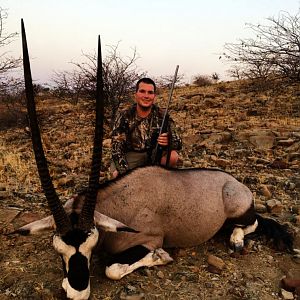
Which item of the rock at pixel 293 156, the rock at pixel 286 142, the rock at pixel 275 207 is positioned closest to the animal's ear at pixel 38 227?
the rock at pixel 275 207

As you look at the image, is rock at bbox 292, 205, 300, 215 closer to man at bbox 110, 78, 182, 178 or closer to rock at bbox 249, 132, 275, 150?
man at bbox 110, 78, 182, 178

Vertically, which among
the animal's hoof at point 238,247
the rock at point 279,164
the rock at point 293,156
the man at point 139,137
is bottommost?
the animal's hoof at point 238,247

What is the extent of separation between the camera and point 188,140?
9211 mm

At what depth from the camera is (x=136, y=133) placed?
5.18 m

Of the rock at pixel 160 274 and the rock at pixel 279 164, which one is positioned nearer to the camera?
the rock at pixel 160 274

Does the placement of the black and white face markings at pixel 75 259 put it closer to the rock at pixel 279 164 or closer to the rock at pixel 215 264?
the rock at pixel 215 264

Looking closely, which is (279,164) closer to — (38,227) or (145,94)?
(145,94)

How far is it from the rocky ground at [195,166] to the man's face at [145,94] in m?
1.82

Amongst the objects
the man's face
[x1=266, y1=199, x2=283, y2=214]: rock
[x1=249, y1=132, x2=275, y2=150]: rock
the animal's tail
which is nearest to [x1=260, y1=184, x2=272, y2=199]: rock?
[x1=266, y1=199, x2=283, y2=214]: rock

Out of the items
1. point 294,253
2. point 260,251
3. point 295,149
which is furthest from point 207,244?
point 295,149

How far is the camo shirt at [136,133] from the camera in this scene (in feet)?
16.8

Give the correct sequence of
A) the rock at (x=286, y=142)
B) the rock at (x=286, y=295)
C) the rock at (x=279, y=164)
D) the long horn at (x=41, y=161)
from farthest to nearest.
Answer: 1. the rock at (x=286, y=142)
2. the rock at (x=279, y=164)
3. the rock at (x=286, y=295)
4. the long horn at (x=41, y=161)

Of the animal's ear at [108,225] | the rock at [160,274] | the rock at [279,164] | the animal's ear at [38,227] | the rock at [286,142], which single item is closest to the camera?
the animal's ear at [38,227]

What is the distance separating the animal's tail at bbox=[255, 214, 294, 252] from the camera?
416 centimetres
